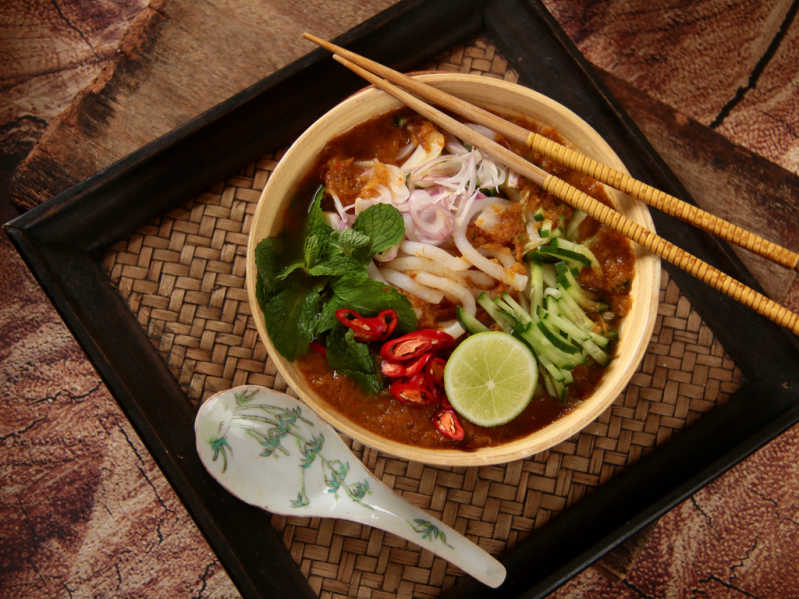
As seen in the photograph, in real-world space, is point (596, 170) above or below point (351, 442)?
above

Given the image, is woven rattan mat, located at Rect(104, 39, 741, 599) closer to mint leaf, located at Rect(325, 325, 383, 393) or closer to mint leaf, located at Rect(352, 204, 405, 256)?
mint leaf, located at Rect(325, 325, 383, 393)

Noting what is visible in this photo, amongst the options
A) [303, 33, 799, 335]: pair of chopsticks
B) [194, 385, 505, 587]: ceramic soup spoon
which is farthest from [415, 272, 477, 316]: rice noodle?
[194, 385, 505, 587]: ceramic soup spoon

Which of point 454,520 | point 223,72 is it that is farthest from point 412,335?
point 223,72

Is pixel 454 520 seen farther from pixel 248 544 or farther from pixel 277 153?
pixel 277 153

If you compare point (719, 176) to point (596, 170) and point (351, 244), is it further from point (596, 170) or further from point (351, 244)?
point (351, 244)

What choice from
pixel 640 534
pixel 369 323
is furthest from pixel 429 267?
pixel 640 534

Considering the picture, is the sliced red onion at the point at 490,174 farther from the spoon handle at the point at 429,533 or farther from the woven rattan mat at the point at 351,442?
the spoon handle at the point at 429,533

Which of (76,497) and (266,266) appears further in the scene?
(76,497)
